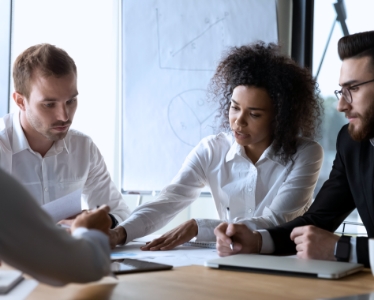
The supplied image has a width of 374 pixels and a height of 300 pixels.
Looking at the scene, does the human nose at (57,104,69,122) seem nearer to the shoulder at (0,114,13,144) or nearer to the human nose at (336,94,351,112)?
the shoulder at (0,114,13,144)

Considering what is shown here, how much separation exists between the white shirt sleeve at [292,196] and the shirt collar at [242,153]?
3.3 inches

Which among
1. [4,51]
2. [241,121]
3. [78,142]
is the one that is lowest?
[78,142]

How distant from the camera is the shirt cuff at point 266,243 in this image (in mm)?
1744

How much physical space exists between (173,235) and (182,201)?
0.51m

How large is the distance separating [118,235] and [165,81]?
56.8 inches

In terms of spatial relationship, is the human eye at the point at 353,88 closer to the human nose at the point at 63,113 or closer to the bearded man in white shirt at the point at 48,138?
the bearded man in white shirt at the point at 48,138

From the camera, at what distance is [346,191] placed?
203 cm

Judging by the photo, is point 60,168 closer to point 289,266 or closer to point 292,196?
point 292,196

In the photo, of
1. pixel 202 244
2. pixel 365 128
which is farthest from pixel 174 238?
pixel 365 128

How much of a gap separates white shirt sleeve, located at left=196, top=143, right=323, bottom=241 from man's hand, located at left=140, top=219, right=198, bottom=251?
0.05 metres

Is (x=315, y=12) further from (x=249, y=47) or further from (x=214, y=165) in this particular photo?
(x=214, y=165)

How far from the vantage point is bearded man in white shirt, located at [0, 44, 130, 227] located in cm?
238

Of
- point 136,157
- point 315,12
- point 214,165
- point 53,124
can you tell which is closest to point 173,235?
point 214,165

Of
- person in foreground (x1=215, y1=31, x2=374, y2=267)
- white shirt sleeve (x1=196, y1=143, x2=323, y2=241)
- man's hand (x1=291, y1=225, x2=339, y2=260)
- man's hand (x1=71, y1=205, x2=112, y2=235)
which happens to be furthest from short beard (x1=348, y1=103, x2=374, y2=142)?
man's hand (x1=71, y1=205, x2=112, y2=235)
